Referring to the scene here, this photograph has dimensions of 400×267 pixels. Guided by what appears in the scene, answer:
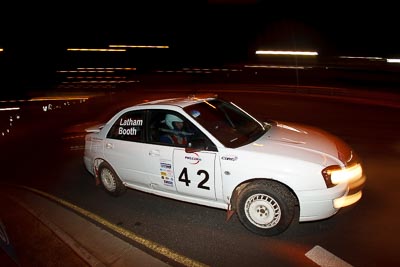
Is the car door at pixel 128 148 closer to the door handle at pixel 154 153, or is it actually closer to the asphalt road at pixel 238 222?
the door handle at pixel 154 153

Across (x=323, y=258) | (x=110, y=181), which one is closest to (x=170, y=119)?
(x=110, y=181)

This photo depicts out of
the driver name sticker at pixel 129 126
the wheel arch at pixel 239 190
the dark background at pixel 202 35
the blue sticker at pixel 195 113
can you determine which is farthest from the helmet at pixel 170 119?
the dark background at pixel 202 35

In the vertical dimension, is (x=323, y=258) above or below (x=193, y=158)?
below

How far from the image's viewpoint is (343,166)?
4215mm

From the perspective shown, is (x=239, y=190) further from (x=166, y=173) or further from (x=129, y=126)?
(x=129, y=126)

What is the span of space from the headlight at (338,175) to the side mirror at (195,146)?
1583mm

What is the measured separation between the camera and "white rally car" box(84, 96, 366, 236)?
4.11 metres

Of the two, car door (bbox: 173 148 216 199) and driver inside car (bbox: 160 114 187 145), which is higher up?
driver inside car (bbox: 160 114 187 145)

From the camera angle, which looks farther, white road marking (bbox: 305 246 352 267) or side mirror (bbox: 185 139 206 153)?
side mirror (bbox: 185 139 206 153)

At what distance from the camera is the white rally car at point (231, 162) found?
411 cm

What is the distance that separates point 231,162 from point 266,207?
0.73 meters

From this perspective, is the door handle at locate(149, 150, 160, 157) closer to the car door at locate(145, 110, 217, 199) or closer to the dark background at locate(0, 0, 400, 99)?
the car door at locate(145, 110, 217, 199)

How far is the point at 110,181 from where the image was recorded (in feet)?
19.9

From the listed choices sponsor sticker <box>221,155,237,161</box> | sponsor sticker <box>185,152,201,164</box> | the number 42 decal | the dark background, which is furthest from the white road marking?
the dark background
